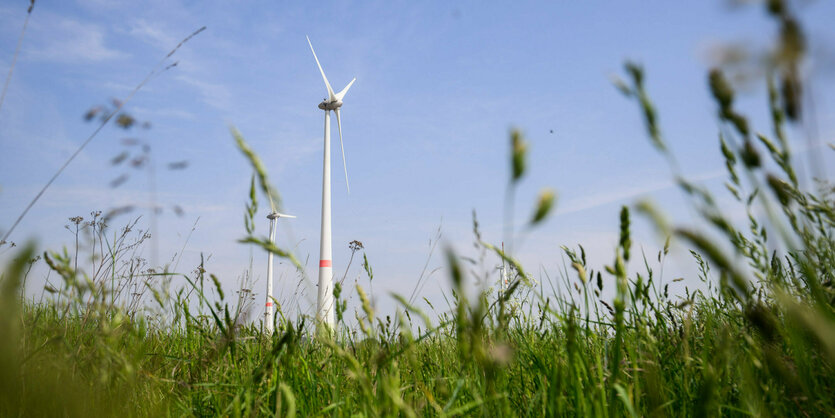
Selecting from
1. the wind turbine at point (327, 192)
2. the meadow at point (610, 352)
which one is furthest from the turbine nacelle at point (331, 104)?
the meadow at point (610, 352)

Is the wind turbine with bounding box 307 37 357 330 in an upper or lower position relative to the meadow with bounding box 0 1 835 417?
upper

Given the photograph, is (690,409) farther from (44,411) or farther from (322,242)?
(322,242)

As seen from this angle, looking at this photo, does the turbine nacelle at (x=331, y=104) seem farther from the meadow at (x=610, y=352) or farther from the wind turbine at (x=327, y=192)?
the meadow at (x=610, y=352)

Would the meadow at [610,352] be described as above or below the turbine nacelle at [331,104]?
below

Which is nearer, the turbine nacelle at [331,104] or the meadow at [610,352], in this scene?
the meadow at [610,352]

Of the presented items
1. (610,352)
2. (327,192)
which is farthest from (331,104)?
(610,352)

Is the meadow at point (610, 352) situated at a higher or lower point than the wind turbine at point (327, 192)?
lower

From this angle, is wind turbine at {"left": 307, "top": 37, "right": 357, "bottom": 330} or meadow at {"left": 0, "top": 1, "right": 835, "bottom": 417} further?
wind turbine at {"left": 307, "top": 37, "right": 357, "bottom": 330}

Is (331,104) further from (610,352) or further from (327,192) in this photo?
(610,352)

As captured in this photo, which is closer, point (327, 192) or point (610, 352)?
Result: point (610, 352)

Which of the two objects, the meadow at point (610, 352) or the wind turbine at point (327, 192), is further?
→ the wind turbine at point (327, 192)

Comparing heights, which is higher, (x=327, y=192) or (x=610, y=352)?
(x=327, y=192)

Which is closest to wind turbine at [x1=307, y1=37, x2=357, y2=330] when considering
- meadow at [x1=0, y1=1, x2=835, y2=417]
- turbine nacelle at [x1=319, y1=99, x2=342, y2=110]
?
turbine nacelle at [x1=319, y1=99, x2=342, y2=110]

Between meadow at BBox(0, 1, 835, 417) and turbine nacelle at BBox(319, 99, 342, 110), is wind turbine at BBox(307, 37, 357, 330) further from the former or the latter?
Result: meadow at BBox(0, 1, 835, 417)
